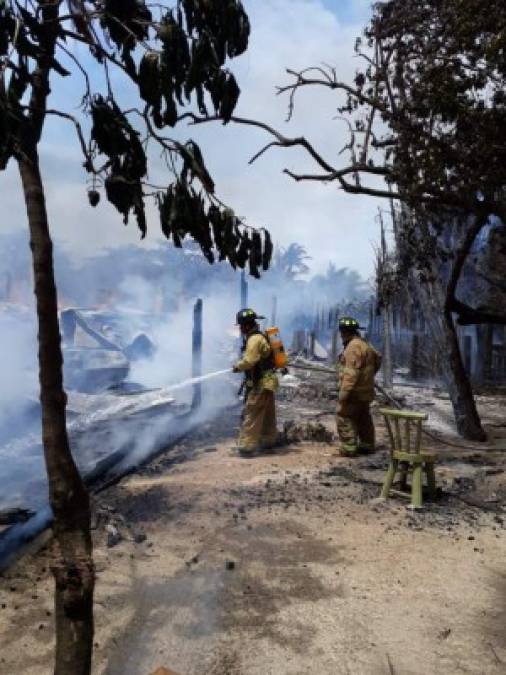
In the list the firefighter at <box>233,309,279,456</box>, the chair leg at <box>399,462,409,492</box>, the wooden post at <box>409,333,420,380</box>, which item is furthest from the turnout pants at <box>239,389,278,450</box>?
the wooden post at <box>409,333,420,380</box>

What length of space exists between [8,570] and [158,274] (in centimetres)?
3477

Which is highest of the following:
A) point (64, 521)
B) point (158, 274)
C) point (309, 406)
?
point (158, 274)

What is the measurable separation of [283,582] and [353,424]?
165 inches

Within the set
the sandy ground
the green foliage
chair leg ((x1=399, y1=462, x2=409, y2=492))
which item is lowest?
the sandy ground

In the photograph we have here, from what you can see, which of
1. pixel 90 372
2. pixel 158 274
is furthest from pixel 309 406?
pixel 158 274

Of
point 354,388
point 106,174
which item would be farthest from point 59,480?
point 354,388

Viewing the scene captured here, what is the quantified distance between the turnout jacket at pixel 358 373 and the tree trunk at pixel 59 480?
5839 millimetres

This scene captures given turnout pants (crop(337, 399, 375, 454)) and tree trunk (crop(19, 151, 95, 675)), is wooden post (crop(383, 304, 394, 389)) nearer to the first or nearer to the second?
turnout pants (crop(337, 399, 375, 454))

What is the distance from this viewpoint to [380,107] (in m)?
7.55

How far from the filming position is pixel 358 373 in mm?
8102

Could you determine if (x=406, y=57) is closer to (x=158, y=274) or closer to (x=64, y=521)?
(x=64, y=521)

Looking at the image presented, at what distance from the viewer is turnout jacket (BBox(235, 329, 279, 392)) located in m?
8.42

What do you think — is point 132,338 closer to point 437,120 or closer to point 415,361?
point 415,361

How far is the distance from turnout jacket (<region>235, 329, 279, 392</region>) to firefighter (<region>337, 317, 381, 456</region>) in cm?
101
